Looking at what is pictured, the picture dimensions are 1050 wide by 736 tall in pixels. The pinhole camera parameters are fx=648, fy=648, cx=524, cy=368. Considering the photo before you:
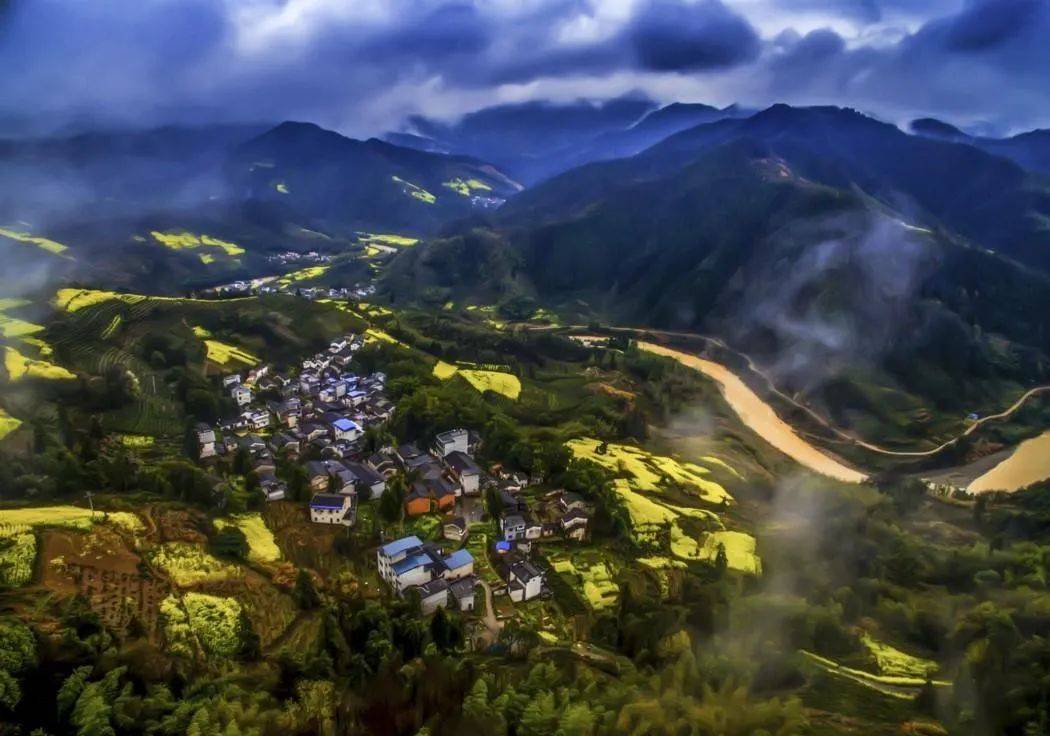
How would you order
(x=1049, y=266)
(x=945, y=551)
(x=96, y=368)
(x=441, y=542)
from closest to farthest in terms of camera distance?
(x=441, y=542) → (x=945, y=551) → (x=96, y=368) → (x=1049, y=266)

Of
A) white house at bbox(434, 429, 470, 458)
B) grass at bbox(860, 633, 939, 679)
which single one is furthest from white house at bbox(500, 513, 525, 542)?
grass at bbox(860, 633, 939, 679)

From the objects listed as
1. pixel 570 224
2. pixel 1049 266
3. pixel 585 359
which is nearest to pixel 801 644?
pixel 585 359

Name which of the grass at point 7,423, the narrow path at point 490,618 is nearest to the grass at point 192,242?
the grass at point 7,423

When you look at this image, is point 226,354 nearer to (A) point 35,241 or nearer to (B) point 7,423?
(B) point 7,423

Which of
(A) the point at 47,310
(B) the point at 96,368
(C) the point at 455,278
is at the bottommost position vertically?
(B) the point at 96,368

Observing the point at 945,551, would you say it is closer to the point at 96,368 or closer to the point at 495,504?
the point at 495,504

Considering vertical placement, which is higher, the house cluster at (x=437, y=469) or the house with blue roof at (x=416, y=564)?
the house cluster at (x=437, y=469)

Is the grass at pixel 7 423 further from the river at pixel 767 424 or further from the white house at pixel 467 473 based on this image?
the river at pixel 767 424
